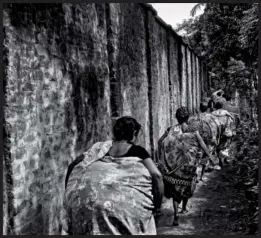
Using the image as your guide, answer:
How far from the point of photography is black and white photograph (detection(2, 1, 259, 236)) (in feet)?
10.6

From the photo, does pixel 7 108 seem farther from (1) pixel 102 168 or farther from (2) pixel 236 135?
(2) pixel 236 135

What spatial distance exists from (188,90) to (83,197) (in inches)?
513

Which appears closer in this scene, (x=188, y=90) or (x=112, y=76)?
(x=112, y=76)

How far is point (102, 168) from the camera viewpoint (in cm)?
319

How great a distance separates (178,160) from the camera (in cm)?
578

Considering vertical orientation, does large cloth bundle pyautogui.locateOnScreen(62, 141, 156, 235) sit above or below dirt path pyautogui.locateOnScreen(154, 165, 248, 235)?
above

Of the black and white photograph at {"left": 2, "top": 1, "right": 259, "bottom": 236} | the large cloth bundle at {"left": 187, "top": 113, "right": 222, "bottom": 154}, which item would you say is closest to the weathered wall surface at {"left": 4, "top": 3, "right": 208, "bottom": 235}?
the black and white photograph at {"left": 2, "top": 1, "right": 259, "bottom": 236}

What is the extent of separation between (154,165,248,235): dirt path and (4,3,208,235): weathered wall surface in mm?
1727

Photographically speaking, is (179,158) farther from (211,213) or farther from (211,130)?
(211,130)

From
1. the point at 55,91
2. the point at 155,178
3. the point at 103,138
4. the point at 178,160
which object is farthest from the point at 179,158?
the point at 155,178

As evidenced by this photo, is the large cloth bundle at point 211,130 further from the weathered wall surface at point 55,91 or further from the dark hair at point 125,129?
the dark hair at point 125,129

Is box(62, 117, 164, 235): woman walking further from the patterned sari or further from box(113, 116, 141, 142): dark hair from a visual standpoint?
the patterned sari

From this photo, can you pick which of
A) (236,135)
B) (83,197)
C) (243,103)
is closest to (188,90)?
(243,103)

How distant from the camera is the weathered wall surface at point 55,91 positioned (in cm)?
367
